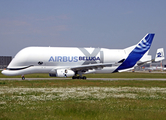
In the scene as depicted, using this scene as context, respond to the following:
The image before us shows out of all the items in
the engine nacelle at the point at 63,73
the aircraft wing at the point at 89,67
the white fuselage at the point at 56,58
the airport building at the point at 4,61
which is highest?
the airport building at the point at 4,61

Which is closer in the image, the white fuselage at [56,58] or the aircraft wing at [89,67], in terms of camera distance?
the white fuselage at [56,58]

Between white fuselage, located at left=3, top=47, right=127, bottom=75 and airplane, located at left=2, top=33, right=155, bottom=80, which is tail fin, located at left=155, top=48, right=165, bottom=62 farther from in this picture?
white fuselage, located at left=3, top=47, right=127, bottom=75

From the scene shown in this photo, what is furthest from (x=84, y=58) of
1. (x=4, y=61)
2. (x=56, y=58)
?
(x=4, y=61)

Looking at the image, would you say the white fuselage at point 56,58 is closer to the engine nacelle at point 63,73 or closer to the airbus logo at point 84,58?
the airbus logo at point 84,58

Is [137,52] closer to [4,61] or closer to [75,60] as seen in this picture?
[75,60]

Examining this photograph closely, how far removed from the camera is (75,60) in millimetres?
46594

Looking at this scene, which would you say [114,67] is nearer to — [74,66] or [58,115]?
[74,66]

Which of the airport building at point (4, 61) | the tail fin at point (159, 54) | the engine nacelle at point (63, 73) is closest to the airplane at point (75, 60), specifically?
the engine nacelle at point (63, 73)

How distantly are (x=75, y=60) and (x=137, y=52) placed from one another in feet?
43.4

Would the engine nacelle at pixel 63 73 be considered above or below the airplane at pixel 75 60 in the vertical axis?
below

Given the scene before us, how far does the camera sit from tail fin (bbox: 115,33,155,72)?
50.1 metres

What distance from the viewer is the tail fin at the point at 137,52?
164ft

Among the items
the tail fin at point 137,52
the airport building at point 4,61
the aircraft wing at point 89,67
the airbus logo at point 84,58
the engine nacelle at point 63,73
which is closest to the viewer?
the engine nacelle at point 63,73

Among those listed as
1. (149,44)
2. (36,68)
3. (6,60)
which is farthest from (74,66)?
(6,60)
